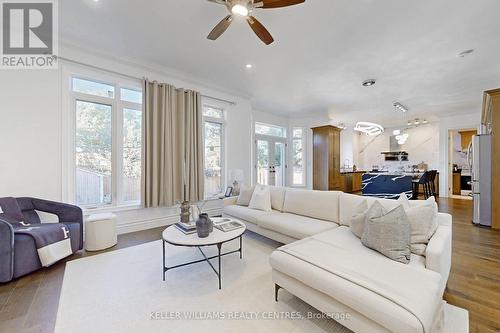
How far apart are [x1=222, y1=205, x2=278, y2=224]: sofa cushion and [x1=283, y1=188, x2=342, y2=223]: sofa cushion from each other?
455 millimetres

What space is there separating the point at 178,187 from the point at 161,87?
1.95m

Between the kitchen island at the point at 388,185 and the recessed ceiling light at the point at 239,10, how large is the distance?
21.0ft

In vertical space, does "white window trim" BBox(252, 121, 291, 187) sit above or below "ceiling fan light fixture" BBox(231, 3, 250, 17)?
below

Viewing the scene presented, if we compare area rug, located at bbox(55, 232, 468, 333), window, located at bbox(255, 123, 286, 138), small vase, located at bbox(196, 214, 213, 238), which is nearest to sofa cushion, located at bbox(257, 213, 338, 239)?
area rug, located at bbox(55, 232, 468, 333)

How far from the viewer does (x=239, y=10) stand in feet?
6.69

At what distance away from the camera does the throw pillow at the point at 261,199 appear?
139 inches

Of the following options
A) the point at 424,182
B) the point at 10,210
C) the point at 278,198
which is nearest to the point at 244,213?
the point at 278,198

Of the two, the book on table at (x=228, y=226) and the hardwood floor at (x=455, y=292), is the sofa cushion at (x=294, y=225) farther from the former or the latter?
the hardwood floor at (x=455, y=292)

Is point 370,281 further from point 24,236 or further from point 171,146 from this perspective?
point 171,146

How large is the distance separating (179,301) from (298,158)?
6613 millimetres

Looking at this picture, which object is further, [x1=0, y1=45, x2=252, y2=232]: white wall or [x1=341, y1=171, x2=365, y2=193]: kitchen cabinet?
[x1=341, y1=171, x2=365, y2=193]: kitchen cabinet

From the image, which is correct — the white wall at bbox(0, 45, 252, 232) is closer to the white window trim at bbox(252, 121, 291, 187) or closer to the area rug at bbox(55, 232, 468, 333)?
the area rug at bbox(55, 232, 468, 333)

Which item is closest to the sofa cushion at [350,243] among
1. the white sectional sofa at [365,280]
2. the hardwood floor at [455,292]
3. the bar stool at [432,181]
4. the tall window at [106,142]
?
the white sectional sofa at [365,280]

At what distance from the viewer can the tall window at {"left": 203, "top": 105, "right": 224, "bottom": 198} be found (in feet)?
16.4
